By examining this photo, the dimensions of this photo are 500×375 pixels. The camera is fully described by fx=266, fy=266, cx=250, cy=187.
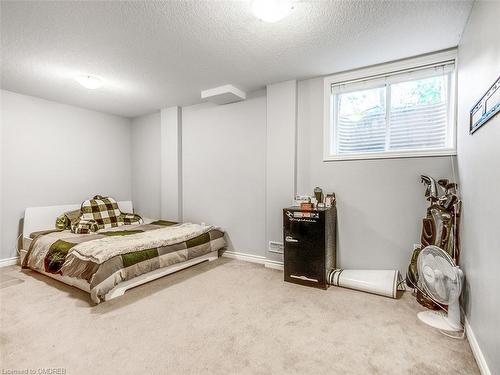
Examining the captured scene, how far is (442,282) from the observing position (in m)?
1.88

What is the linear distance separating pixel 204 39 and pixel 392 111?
2.03m

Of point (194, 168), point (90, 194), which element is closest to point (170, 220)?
point (194, 168)

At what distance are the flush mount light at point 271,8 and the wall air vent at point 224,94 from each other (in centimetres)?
156

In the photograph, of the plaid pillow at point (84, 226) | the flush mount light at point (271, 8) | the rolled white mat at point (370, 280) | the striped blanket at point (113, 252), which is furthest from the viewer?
the plaid pillow at point (84, 226)

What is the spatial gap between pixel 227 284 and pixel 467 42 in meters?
2.99

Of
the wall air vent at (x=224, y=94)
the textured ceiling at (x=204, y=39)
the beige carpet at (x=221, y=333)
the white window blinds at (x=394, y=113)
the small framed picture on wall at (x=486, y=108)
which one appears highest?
the textured ceiling at (x=204, y=39)

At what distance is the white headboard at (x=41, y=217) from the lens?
3566 millimetres

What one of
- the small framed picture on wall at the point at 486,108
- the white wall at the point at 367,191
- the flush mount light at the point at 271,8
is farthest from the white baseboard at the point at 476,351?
the flush mount light at the point at 271,8

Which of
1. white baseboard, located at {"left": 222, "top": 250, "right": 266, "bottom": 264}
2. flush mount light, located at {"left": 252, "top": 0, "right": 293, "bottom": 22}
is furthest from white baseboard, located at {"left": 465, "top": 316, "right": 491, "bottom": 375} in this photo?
flush mount light, located at {"left": 252, "top": 0, "right": 293, "bottom": 22}

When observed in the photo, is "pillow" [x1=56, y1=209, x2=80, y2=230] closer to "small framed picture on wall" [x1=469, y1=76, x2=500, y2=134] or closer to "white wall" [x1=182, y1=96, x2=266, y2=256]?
"white wall" [x1=182, y1=96, x2=266, y2=256]

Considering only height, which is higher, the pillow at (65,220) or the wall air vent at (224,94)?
the wall air vent at (224,94)

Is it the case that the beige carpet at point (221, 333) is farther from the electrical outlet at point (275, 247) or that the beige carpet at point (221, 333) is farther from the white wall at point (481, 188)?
the electrical outlet at point (275, 247)

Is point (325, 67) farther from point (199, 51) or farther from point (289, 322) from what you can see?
point (289, 322)

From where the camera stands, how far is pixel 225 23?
81.8 inches
